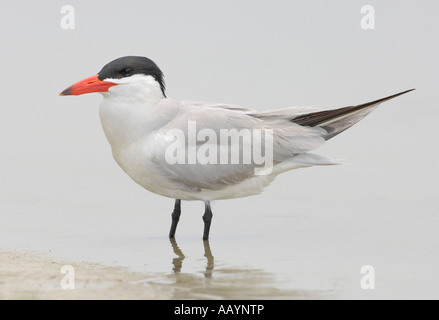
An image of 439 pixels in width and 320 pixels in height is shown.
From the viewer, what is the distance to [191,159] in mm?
6926

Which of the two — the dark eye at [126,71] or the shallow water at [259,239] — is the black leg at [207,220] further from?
the dark eye at [126,71]

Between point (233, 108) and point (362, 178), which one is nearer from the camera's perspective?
point (233, 108)

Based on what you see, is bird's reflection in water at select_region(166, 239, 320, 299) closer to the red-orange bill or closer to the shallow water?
the shallow water

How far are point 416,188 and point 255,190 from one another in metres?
1.70

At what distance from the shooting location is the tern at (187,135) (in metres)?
6.88

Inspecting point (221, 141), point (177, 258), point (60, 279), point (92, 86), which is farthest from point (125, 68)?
point (60, 279)

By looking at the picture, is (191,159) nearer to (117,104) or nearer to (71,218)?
(117,104)

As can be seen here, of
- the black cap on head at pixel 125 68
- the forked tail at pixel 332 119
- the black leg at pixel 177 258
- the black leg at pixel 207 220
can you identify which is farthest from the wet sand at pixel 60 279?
the forked tail at pixel 332 119

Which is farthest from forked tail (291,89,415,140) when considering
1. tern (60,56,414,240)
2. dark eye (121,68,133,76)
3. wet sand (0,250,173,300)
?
wet sand (0,250,173,300)

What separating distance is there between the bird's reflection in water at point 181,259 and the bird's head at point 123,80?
3.88 feet

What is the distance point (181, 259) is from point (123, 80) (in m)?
1.41

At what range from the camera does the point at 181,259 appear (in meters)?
6.60
